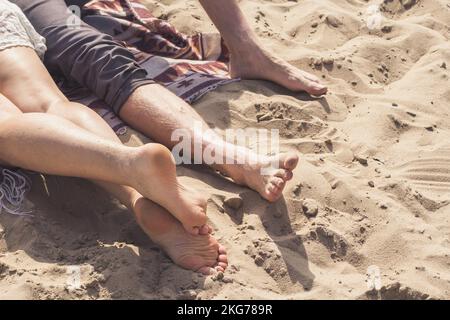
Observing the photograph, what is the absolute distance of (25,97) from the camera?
255 cm

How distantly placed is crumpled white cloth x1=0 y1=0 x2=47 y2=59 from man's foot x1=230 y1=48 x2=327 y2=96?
0.85 m

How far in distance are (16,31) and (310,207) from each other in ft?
3.81

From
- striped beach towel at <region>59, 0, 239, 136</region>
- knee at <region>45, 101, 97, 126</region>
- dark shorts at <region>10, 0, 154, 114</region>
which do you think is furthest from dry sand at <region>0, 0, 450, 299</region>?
dark shorts at <region>10, 0, 154, 114</region>

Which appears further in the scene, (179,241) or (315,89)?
(315,89)

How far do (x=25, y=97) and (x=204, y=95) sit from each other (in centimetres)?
81

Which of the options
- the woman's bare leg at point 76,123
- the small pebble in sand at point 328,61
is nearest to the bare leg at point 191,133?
the woman's bare leg at point 76,123

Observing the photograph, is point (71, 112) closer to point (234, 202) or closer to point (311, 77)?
point (234, 202)

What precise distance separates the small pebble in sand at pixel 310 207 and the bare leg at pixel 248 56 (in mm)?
746

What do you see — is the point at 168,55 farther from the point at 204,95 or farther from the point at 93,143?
the point at 93,143

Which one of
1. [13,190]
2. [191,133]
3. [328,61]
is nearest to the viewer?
[13,190]

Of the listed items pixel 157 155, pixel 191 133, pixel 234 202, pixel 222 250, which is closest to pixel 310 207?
pixel 234 202

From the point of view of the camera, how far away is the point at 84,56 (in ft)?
9.31

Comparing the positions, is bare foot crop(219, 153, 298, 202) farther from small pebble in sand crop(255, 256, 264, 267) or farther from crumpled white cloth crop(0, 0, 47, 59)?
crumpled white cloth crop(0, 0, 47, 59)
